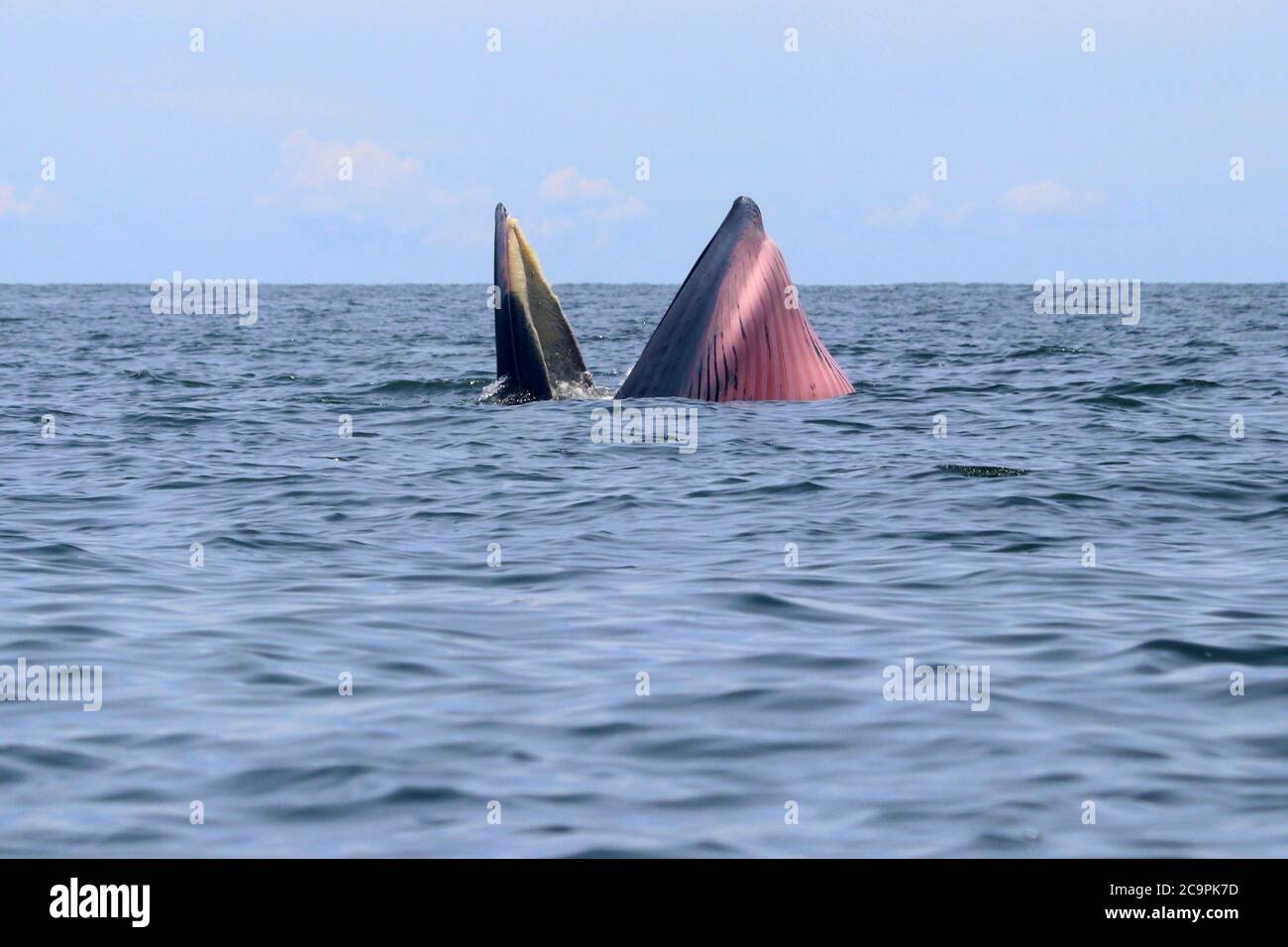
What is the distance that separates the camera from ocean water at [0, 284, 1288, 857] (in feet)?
20.9

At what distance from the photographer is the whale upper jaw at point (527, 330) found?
1755 cm

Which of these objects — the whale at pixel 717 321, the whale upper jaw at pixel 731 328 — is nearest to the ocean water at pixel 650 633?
the whale upper jaw at pixel 731 328

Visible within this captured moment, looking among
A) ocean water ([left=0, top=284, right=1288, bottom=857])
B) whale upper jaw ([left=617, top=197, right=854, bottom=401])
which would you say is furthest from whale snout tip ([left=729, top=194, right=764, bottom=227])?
ocean water ([left=0, top=284, right=1288, bottom=857])

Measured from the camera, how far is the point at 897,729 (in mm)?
7523

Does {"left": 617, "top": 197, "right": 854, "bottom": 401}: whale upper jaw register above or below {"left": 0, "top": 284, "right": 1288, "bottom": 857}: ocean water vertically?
above

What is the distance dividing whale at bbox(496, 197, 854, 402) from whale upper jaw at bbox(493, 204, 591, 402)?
0.02 m

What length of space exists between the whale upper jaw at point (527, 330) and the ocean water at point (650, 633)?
525 mm

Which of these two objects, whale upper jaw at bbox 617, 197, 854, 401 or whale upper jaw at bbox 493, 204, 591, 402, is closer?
whale upper jaw at bbox 617, 197, 854, 401

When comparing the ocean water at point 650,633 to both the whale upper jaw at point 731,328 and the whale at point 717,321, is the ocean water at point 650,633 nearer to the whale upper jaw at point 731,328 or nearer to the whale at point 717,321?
the whale upper jaw at point 731,328

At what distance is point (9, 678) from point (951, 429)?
13051 mm

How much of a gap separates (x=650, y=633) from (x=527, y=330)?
909 cm

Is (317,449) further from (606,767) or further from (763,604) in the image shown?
(606,767)

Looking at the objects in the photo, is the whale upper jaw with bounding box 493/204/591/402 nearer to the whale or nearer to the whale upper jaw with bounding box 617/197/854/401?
the whale
